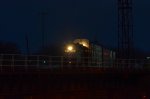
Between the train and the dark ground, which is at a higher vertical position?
the train

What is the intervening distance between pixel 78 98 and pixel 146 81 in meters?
12.1

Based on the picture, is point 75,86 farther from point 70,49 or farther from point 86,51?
point 86,51

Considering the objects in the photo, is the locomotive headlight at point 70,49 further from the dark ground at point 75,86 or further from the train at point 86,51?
the dark ground at point 75,86

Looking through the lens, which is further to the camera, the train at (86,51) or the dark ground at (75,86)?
the train at (86,51)

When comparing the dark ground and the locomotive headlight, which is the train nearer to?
the locomotive headlight

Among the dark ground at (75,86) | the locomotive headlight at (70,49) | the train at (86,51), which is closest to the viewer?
the dark ground at (75,86)

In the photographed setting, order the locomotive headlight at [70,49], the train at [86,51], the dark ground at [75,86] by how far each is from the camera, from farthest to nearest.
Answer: the locomotive headlight at [70,49], the train at [86,51], the dark ground at [75,86]

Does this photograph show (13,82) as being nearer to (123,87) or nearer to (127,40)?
(123,87)

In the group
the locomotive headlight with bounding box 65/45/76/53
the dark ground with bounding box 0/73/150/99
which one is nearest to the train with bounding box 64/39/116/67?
the locomotive headlight with bounding box 65/45/76/53

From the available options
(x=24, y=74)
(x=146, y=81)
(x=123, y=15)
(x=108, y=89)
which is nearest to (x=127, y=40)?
(x=123, y=15)

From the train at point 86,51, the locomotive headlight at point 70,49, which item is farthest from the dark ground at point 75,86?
the locomotive headlight at point 70,49

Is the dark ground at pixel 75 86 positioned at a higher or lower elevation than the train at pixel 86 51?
lower

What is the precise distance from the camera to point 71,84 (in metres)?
40.4

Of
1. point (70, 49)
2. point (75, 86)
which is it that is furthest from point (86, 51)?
point (75, 86)
